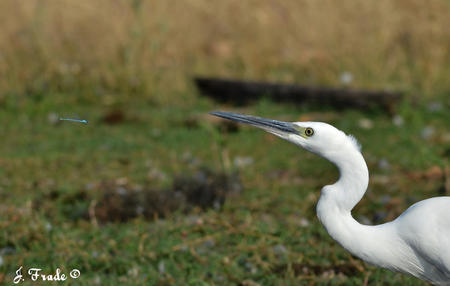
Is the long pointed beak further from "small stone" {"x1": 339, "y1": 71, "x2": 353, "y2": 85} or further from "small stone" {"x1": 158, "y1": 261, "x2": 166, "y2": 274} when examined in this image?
"small stone" {"x1": 339, "y1": 71, "x2": 353, "y2": 85}

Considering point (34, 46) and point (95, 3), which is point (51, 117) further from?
point (95, 3)

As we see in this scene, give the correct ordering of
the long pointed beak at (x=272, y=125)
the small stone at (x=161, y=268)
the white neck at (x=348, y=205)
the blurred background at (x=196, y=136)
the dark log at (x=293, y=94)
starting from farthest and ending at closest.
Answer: the dark log at (x=293, y=94)
the blurred background at (x=196, y=136)
the small stone at (x=161, y=268)
the long pointed beak at (x=272, y=125)
the white neck at (x=348, y=205)

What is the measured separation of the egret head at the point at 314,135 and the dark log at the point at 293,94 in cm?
443

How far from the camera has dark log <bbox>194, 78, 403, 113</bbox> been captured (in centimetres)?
715

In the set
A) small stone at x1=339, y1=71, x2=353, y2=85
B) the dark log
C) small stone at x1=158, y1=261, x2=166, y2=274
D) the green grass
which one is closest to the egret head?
the green grass

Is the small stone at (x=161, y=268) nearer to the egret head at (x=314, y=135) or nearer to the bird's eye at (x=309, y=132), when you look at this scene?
the egret head at (x=314, y=135)

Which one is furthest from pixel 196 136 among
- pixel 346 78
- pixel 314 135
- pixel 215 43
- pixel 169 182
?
pixel 314 135

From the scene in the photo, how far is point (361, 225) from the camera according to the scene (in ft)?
9.12

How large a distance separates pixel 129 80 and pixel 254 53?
1642mm

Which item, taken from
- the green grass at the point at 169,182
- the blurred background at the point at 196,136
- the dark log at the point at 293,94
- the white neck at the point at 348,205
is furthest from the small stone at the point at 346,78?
the white neck at the point at 348,205

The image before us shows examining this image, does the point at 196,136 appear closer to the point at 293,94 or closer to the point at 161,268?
the point at 293,94

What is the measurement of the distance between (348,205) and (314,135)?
0.95 ft

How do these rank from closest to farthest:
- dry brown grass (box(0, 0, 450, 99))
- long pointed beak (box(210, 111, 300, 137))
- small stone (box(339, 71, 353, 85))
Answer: long pointed beak (box(210, 111, 300, 137))
small stone (box(339, 71, 353, 85))
dry brown grass (box(0, 0, 450, 99))

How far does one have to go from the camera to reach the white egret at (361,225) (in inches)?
106
